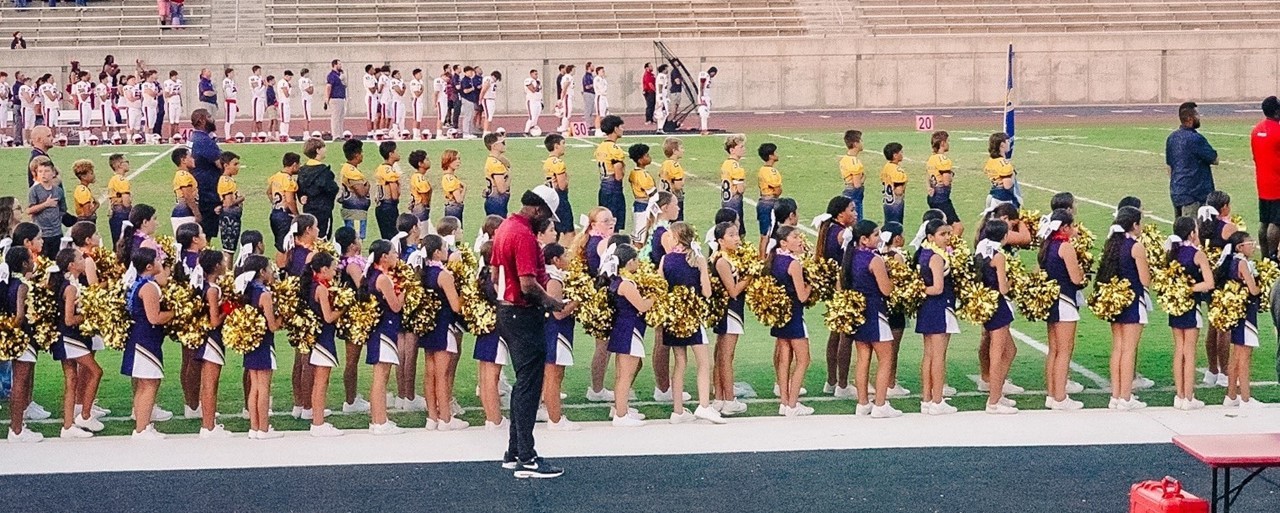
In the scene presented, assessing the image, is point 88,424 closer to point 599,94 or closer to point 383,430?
point 383,430

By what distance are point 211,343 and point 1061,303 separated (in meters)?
5.41

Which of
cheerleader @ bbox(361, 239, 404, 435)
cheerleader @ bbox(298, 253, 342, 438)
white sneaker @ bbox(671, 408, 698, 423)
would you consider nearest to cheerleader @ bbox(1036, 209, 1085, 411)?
white sneaker @ bbox(671, 408, 698, 423)

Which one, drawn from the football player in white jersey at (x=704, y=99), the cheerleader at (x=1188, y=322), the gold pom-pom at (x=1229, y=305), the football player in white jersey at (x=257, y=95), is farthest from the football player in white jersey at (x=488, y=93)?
the gold pom-pom at (x=1229, y=305)

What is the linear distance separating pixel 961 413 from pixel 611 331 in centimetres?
233

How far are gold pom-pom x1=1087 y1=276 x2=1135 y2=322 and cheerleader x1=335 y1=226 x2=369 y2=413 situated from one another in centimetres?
472

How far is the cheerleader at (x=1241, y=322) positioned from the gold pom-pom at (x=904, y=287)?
1.96m

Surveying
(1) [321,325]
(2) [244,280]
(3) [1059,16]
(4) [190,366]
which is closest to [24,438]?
(4) [190,366]

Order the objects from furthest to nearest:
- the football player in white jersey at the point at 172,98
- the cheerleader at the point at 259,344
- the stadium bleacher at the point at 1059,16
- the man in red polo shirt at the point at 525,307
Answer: the stadium bleacher at the point at 1059,16, the football player in white jersey at the point at 172,98, the cheerleader at the point at 259,344, the man in red polo shirt at the point at 525,307

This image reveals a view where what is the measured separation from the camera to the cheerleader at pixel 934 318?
1129 centimetres

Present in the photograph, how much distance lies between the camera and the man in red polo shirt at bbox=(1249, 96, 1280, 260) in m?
15.6

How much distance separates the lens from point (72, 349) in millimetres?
10961

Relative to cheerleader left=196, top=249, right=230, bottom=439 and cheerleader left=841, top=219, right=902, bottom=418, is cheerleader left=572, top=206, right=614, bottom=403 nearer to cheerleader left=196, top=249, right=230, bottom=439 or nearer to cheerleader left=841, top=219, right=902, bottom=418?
cheerleader left=841, top=219, right=902, bottom=418

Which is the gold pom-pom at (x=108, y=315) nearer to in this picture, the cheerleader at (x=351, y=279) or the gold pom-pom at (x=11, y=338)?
the gold pom-pom at (x=11, y=338)

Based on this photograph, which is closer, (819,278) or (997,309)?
(997,309)
